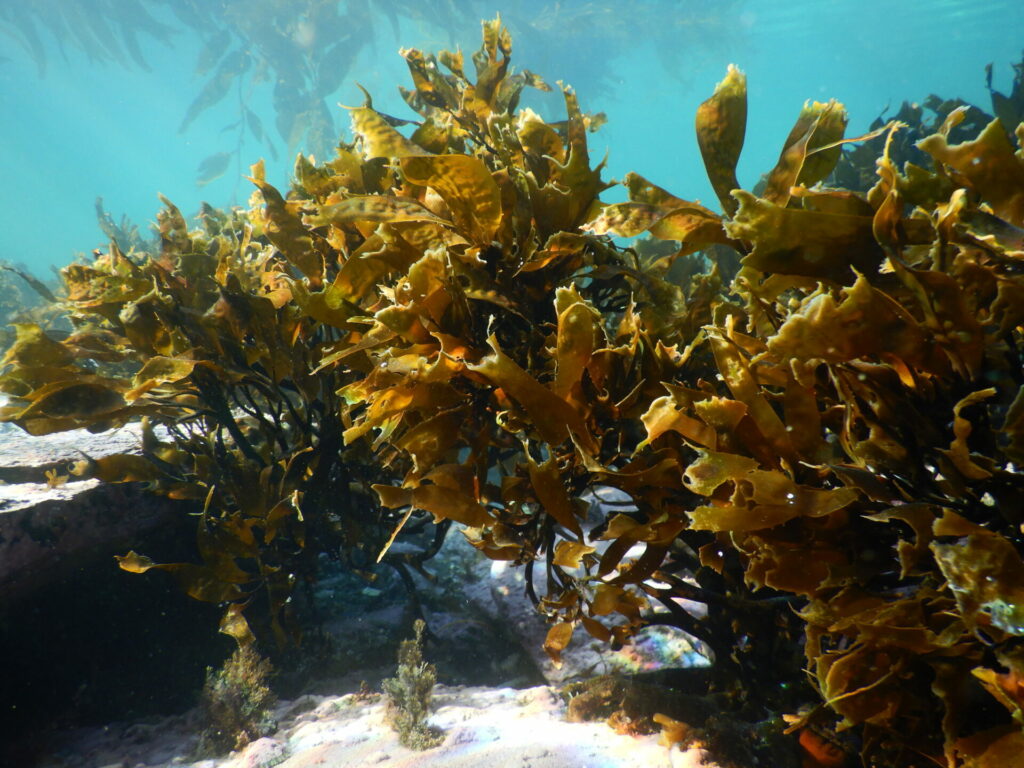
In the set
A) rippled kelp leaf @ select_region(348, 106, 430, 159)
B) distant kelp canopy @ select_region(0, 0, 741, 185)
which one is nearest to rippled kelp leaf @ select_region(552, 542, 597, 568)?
rippled kelp leaf @ select_region(348, 106, 430, 159)

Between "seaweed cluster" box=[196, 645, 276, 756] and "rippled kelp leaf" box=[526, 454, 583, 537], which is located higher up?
"rippled kelp leaf" box=[526, 454, 583, 537]

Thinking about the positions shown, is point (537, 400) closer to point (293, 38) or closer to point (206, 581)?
point (206, 581)

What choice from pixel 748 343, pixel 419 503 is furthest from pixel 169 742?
pixel 748 343

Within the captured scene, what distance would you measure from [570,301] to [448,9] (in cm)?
2488

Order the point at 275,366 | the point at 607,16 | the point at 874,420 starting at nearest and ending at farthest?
1. the point at 874,420
2. the point at 275,366
3. the point at 607,16

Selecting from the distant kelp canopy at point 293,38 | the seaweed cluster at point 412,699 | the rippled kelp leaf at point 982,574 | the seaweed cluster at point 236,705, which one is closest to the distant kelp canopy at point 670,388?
the rippled kelp leaf at point 982,574

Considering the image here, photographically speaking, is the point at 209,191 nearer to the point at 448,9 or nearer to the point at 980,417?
the point at 448,9

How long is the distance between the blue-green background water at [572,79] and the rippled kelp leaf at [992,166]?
1683mm

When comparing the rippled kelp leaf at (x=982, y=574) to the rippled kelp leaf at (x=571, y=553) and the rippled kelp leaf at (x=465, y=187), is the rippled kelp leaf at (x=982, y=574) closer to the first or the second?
the rippled kelp leaf at (x=571, y=553)

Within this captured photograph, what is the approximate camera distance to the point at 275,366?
4.99 feet

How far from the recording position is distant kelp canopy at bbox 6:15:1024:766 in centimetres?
76

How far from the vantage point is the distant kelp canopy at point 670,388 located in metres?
0.76

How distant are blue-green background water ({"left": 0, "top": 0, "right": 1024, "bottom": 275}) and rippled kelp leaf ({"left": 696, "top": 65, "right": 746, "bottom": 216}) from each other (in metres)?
1.27

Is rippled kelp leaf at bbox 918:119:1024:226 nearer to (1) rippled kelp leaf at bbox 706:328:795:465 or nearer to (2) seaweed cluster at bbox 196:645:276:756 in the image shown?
(1) rippled kelp leaf at bbox 706:328:795:465
